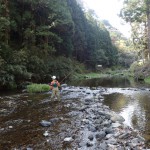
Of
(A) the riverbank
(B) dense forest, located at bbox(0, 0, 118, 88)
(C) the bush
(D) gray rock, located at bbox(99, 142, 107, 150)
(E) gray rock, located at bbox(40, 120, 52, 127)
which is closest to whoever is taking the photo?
(D) gray rock, located at bbox(99, 142, 107, 150)

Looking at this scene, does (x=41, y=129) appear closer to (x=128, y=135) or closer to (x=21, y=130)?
(x=21, y=130)

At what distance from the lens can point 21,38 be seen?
33969mm

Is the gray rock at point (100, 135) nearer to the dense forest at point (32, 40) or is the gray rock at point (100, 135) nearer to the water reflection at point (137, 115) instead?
the water reflection at point (137, 115)

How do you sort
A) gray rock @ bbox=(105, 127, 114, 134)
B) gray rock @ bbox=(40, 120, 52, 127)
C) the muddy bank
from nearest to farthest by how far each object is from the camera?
1. the muddy bank
2. gray rock @ bbox=(105, 127, 114, 134)
3. gray rock @ bbox=(40, 120, 52, 127)

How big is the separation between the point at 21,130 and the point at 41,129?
2.44ft

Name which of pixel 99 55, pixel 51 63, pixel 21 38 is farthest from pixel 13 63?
pixel 99 55

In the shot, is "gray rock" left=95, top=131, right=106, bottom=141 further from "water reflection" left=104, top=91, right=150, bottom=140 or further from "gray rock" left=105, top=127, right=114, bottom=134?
"water reflection" left=104, top=91, right=150, bottom=140

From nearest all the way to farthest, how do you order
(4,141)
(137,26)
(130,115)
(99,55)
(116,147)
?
(116,147) → (4,141) → (130,115) → (137,26) → (99,55)

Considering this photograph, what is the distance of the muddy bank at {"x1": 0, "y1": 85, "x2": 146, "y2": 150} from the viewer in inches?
290

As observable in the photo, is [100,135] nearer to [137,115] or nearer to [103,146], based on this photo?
[103,146]

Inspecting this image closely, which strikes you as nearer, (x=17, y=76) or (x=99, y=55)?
(x=17, y=76)

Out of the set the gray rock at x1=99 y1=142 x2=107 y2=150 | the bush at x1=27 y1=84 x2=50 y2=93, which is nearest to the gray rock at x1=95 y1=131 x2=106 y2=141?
the gray rock at x1=99 y1=142 x2=107 y2=150

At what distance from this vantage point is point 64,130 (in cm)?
894

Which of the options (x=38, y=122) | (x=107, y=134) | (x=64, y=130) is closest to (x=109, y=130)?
(x=107, y=134)
